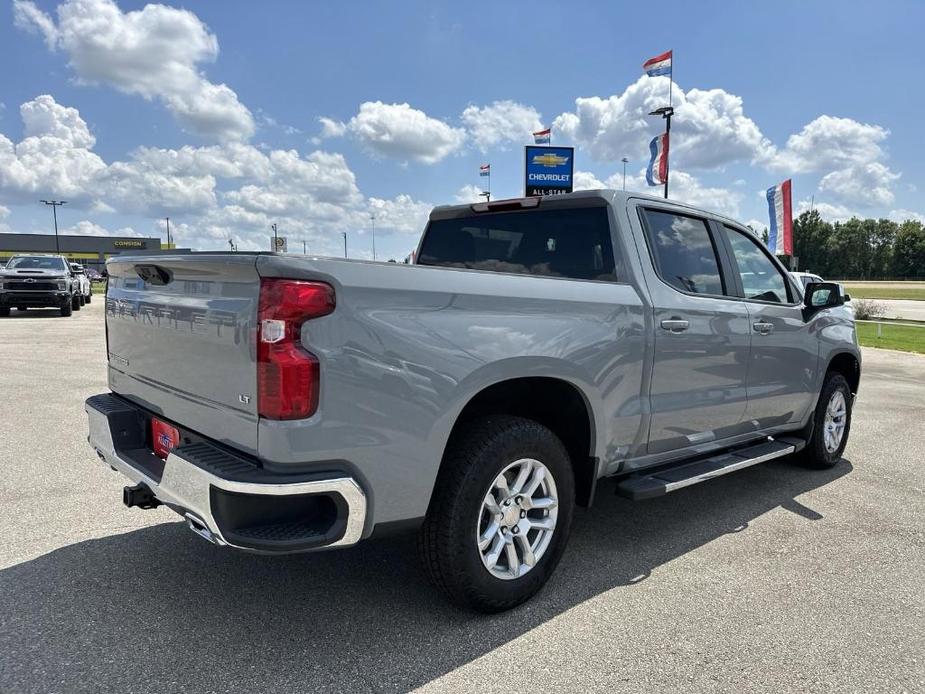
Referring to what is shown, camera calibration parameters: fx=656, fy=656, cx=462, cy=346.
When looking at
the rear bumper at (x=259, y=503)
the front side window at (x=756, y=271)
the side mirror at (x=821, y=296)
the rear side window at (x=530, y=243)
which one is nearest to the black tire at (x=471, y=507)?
the rear bumper at (x=259, y=503)

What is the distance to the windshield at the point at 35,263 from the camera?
18328 mm

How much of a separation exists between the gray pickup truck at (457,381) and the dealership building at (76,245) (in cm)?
10675

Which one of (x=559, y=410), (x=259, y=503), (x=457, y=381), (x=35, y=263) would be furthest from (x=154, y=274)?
(x=35, y=263)

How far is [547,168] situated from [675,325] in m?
17.7

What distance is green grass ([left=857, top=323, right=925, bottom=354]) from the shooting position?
632 inches

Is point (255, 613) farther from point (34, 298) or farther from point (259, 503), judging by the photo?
point (34, 298)

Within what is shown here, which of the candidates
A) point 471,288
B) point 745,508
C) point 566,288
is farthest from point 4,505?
point 745,508

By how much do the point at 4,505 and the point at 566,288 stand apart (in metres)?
3.67

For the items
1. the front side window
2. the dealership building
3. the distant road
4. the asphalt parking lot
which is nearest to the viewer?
the asphalt parking lot

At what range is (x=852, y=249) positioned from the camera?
10388 centimetres

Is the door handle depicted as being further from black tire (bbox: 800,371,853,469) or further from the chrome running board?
black tire (bbox: 800,371,853,469)

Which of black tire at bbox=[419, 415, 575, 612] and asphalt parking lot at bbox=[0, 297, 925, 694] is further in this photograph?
black tire at bbox=[419, 415, 575, 612]

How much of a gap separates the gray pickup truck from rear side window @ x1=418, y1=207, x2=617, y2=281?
0.01m

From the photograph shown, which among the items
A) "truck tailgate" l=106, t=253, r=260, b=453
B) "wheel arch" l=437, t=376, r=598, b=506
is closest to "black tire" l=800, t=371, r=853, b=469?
"wheel arch" l=437, t=376, r=598, b=506
